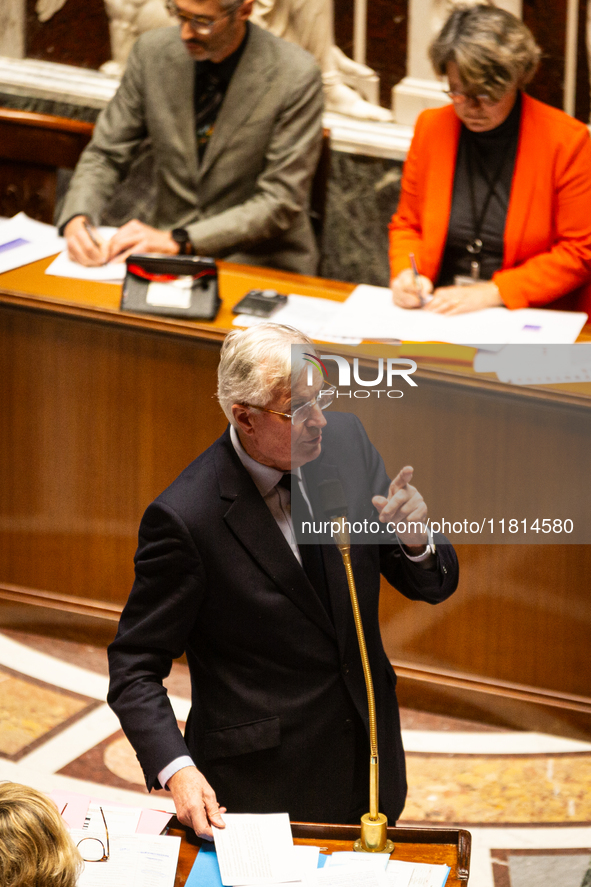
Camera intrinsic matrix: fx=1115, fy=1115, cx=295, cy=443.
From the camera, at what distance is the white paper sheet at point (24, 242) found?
3.79 meters

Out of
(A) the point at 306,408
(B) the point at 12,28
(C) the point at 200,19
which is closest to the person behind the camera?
(A) the point at 306,408

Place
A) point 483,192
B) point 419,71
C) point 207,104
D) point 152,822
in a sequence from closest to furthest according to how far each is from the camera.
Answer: point 152,822, point 483,192, point 207,104, point 419,71

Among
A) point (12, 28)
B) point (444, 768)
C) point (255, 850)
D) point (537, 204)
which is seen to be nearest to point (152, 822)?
point (255, 850)

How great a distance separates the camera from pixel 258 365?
1927 millimetres

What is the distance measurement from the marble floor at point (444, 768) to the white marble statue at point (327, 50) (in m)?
2.54

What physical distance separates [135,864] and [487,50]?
2372mm

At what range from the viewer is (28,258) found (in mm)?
3811

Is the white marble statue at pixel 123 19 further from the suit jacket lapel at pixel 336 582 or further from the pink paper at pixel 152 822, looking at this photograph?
the pink paper at pixel 152 822

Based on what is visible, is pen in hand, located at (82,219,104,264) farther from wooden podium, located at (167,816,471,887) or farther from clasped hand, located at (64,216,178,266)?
wooden podium, located at (167,816,471,887)

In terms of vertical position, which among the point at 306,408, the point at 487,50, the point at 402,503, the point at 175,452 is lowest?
the point at 175,452

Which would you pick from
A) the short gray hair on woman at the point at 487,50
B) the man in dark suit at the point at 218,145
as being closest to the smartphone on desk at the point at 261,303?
the man in dark suit at the point at 218,145

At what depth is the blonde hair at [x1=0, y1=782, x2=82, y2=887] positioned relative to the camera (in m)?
1.38

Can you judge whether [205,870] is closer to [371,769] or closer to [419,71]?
[371,769]

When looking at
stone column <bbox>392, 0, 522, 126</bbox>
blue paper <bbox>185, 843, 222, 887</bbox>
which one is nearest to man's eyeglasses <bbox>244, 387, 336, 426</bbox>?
blue paper <bbox>185, 843, 222, 887</bbox>
